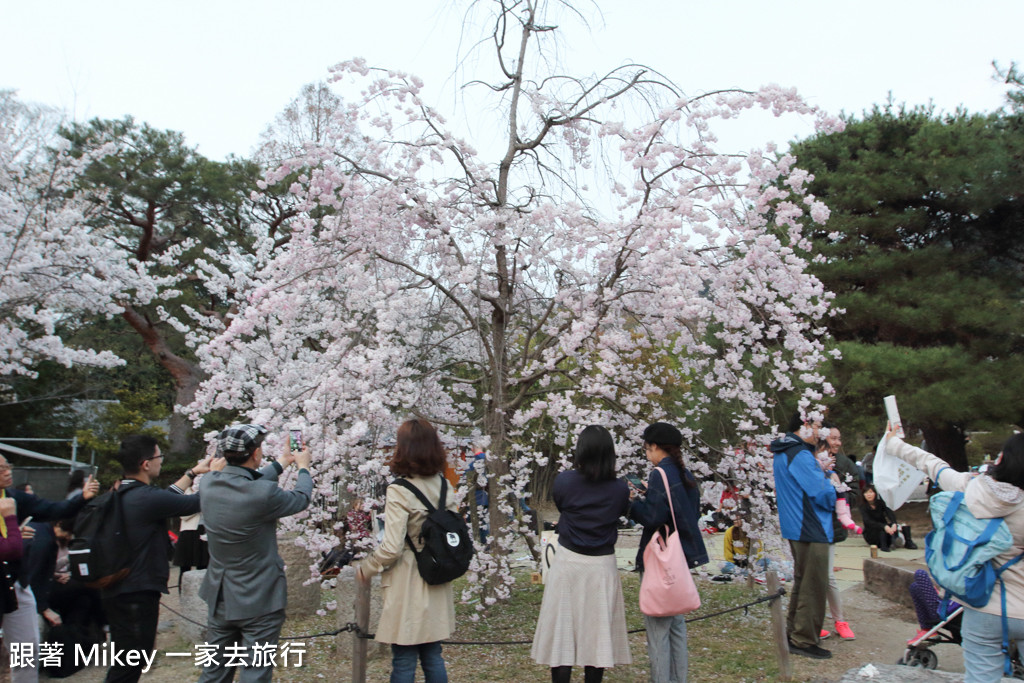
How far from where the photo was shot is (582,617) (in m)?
3.46

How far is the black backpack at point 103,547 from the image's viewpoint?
3279mm

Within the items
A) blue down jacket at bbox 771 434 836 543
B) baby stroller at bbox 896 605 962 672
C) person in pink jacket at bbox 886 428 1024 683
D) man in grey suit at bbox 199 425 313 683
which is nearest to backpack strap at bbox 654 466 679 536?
person in pink jacket at bbox 886 428 1024 683

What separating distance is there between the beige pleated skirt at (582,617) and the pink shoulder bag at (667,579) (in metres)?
0.17

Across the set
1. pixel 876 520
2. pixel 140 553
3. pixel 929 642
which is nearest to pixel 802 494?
pixel 929 642

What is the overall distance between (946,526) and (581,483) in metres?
1.68

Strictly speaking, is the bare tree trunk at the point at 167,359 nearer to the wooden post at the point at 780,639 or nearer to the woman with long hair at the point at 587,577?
the woman with long hair at the point at 587,577

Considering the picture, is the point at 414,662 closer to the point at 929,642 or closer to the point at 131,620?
the point at 131,620

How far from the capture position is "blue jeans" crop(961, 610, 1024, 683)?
9.82ft

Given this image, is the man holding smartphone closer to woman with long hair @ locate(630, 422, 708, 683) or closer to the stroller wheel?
woman with long hair @ locate(630, 422, 708, 683)

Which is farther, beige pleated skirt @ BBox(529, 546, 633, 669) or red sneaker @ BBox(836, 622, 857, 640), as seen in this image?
red sneaker @ BBox(836, 622, 857, 640)

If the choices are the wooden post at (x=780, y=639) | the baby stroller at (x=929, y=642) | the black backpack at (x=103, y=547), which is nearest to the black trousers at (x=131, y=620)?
the black backpack at (x=103, y=547)

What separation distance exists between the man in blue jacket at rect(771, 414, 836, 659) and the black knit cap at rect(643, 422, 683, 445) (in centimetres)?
147

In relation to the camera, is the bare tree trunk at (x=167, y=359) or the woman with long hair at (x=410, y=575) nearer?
the woman with long hair at (x=410, y=575)

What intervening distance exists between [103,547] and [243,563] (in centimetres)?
76
